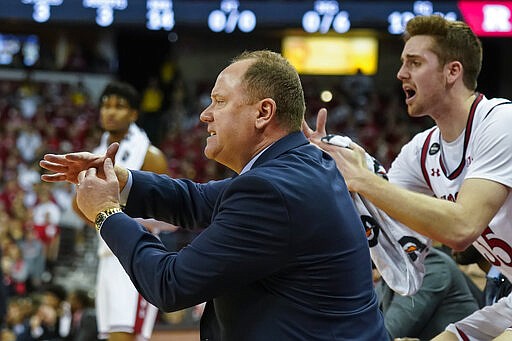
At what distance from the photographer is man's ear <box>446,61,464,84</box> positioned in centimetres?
360

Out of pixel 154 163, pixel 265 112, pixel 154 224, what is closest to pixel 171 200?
pixel 265 112

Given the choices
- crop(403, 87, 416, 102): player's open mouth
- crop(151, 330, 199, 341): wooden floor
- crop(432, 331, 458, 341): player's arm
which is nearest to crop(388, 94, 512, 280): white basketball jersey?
crop(403, 87, 416, 102): player's open mouth

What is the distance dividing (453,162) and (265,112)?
1172 mm

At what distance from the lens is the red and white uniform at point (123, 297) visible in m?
5.66

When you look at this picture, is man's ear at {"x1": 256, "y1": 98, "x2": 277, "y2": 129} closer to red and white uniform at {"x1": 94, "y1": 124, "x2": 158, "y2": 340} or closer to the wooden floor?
red and white uniform at {"x1": 94, "y1": 124, "x2": 158, "y2": 340}

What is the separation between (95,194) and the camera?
2.77m

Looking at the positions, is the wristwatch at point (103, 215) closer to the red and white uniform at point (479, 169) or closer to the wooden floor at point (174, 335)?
the red and white uniform at point (479, 169)

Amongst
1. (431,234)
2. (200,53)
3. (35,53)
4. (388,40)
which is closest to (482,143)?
(431,234)

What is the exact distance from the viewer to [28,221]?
47.4ft

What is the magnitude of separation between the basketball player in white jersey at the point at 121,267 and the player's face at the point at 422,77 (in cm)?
258

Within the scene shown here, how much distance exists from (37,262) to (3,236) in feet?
2.26

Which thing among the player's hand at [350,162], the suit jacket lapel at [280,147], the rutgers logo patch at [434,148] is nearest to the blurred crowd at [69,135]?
the rutgers logo patch at [434,148]

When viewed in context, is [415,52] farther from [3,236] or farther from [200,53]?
[200,53]

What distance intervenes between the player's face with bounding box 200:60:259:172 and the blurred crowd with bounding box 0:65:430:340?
946 cm
